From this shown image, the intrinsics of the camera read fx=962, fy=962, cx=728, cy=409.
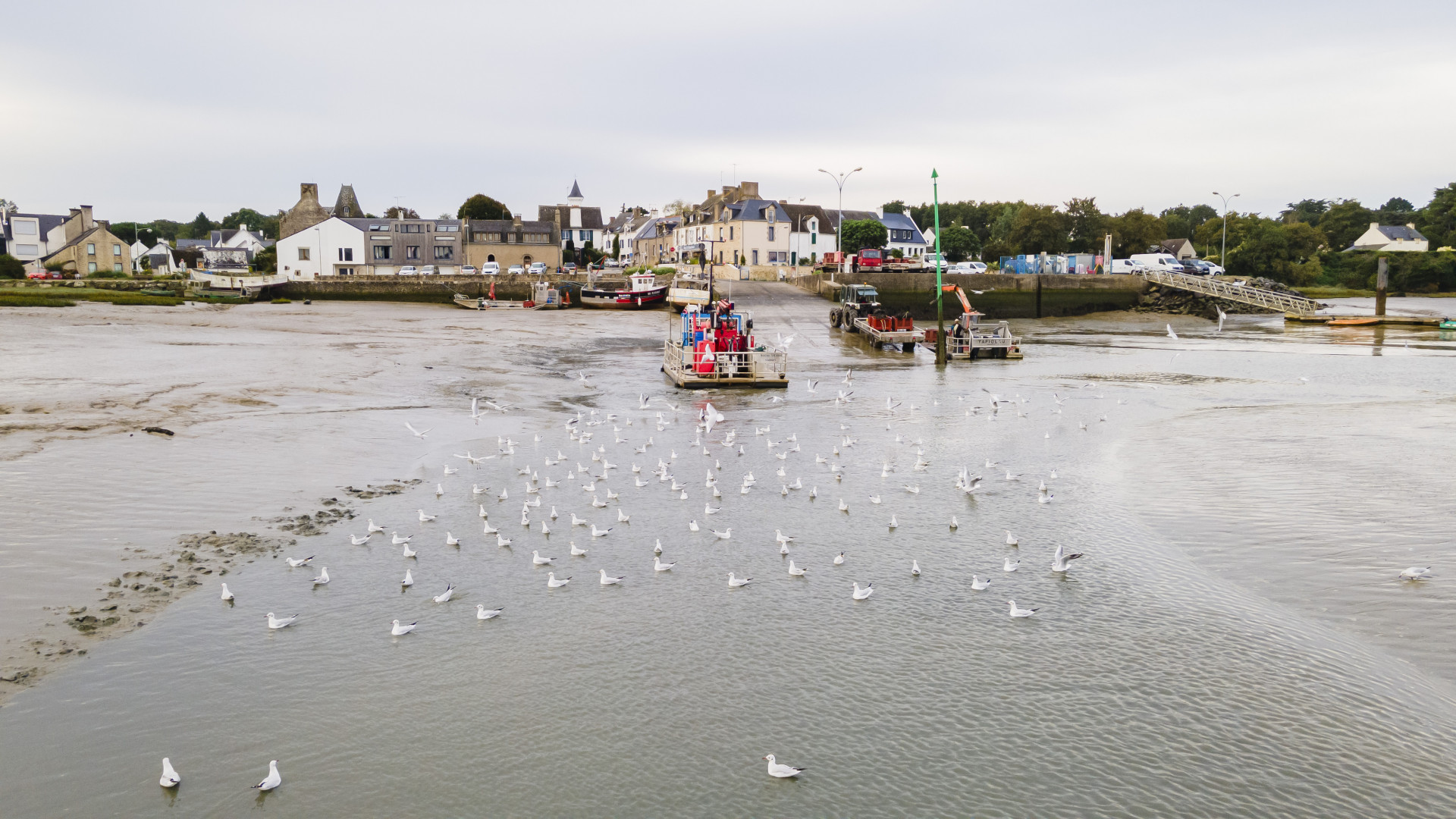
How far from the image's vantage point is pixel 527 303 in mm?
76312

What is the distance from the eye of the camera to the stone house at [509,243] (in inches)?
4060

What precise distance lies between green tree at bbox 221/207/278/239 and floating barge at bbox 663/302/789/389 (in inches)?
6775

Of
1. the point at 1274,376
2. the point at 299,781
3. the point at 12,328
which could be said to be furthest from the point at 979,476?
the point at 12,328

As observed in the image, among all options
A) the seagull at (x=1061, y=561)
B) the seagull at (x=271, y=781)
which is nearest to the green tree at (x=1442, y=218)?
the seagull at (x=1061, y=561)

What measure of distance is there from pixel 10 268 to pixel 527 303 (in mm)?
50354

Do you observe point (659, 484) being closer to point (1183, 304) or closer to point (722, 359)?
point (722, 359)

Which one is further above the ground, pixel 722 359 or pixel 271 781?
pixel 722 359

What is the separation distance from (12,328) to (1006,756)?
47.6 meters

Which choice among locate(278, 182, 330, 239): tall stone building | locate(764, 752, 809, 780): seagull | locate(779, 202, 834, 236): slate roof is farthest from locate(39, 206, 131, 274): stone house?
locate(764, 752, 809, 780): seagull

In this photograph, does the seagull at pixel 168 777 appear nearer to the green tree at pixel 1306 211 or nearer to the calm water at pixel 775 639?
the calm water at pixel 775 639

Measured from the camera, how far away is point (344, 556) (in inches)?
576

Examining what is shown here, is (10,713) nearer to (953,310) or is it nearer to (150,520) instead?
(150,520)

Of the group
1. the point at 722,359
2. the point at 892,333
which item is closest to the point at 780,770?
the point at 722,359

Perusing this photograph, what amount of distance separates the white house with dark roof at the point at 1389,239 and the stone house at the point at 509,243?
10592 centimetres
